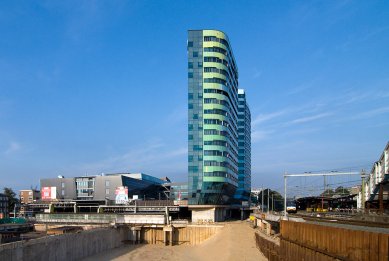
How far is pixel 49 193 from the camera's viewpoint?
15262cm

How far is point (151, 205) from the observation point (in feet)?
460

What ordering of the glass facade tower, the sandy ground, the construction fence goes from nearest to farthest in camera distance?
the construction fence → the sandy ground → the glass facade tower

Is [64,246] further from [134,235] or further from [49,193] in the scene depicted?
[49,193]

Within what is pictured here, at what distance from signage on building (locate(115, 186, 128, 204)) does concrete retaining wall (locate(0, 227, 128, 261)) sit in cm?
5302

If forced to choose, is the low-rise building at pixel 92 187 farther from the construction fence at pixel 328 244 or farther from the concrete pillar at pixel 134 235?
the construction fence at pixel 328 244

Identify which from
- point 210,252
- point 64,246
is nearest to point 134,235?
point 210,252

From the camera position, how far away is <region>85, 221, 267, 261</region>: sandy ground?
6118cm

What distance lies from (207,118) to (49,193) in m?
63.9

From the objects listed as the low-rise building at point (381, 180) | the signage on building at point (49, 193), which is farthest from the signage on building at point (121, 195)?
the low-rise building at point (381, 180)

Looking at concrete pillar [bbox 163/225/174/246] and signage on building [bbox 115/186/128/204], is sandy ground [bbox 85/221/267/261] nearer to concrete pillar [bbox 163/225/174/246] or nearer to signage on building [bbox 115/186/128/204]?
concrete pillar [bbox 163/225/174/246]

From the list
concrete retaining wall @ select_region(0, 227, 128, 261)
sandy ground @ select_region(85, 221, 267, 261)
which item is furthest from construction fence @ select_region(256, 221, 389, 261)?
concrete retaining wall @ select_region(0, 227, 128, 261)

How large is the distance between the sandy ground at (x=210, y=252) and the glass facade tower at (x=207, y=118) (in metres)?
50.7

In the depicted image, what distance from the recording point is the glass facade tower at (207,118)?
139 meters

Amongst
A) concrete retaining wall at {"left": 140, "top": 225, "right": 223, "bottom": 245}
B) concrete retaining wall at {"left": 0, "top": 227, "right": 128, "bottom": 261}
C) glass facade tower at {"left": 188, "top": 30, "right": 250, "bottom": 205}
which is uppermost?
glass facade tower at {"left": 188, "top": 30, "right": 250, "bottom": 205}
